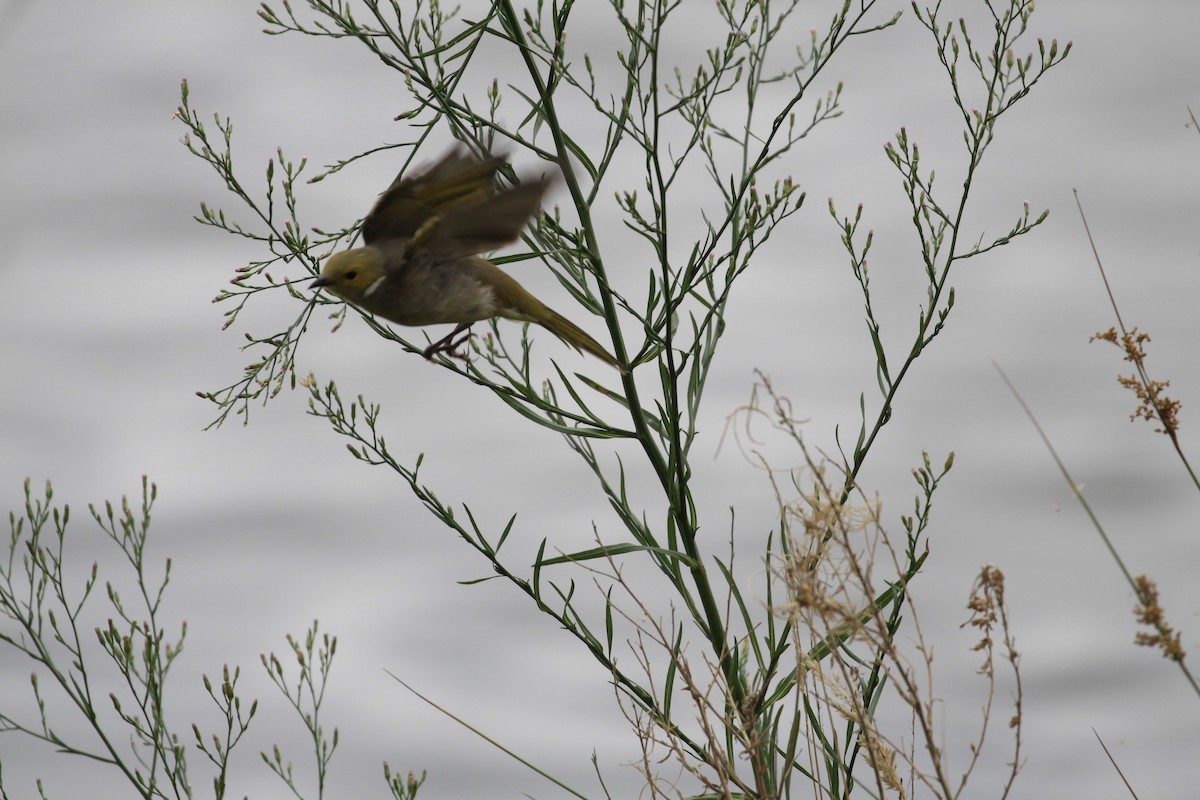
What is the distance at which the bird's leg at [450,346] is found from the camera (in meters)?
1.13

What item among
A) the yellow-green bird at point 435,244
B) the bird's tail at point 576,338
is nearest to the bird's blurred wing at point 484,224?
the yellow-green bird at point 435,244

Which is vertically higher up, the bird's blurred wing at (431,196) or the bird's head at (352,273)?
the bird's blurred wing at (431,196)

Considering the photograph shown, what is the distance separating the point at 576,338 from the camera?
44.8 inches

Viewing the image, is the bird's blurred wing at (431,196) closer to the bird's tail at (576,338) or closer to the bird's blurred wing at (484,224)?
the bird's blurred wing at (484,224)

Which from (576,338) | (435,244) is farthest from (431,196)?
(576,338)

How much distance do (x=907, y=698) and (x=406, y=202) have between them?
22.1 inches

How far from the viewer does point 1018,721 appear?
2.57 ft

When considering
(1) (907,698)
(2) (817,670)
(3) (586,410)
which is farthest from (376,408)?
(1) (907,698)

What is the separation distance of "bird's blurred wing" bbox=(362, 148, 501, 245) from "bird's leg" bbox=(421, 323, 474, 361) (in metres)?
0.12

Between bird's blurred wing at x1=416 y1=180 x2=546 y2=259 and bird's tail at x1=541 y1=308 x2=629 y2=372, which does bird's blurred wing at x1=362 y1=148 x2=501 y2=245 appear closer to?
bird's blurred wing at x1=416 y1=180 x2=546 y2=259

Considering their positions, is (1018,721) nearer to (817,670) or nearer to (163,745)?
(817,670)

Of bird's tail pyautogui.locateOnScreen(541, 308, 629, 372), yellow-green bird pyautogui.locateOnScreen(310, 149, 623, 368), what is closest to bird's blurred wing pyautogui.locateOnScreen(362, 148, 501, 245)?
yellow-green bird pyautogui.locateOnScreen(310, 149, 623, 368)

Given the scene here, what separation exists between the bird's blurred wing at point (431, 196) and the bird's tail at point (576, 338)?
0.18 meters

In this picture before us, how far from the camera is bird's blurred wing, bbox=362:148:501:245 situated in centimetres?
99
